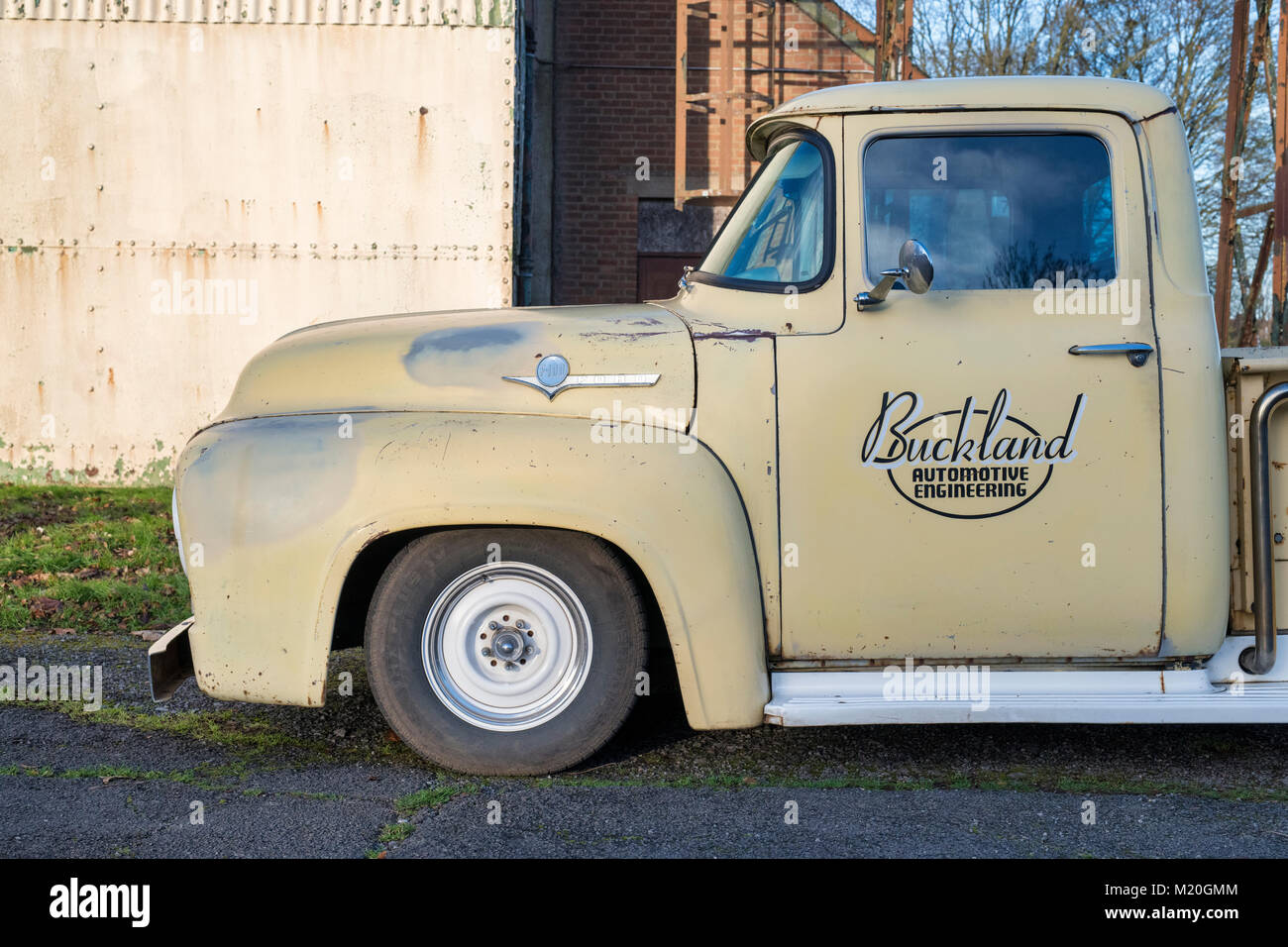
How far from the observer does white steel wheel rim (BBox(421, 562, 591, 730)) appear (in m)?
3.67

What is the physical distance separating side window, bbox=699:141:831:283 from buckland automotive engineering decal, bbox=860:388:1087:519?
22.8 inches

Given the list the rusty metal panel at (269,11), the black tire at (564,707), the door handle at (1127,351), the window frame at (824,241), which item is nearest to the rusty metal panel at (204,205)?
the rusty metal panel at (269,11)

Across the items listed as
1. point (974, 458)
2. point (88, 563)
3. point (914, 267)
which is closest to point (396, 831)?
point (974, 458)

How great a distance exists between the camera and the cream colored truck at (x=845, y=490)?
3582mm

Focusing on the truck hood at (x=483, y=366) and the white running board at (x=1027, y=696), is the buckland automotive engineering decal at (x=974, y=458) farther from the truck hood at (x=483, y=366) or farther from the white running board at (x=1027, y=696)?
the truck hood at (x=483, y=366)

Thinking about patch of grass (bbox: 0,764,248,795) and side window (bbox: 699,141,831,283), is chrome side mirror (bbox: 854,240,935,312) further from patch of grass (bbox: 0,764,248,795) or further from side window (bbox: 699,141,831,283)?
patch of grass (bbox: 0,764,248,795)

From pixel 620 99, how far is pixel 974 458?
11.3m

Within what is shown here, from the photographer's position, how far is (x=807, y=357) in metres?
3.66

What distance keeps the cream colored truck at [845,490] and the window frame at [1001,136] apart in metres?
0.01

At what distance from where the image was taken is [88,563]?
683 cm

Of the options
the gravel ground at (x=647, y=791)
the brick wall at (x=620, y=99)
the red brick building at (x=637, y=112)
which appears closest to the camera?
the gravel ground at (x=647, y=791)

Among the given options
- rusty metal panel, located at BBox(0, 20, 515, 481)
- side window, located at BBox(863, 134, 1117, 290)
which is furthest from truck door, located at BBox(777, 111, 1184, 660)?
rusty metal panel, located at BBox(0, 20, 515, 481)

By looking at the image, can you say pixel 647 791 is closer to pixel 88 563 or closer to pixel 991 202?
pixel 991 202
